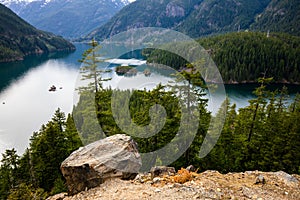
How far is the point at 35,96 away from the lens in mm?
83000

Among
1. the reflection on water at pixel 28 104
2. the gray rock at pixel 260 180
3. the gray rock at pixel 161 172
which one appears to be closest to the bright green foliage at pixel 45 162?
the gray rock at pixel 161 172

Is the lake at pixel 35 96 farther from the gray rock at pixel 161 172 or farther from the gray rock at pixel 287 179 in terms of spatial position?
the gray rock at pixel 287 179

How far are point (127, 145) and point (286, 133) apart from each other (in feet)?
52.0

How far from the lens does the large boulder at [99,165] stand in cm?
1187

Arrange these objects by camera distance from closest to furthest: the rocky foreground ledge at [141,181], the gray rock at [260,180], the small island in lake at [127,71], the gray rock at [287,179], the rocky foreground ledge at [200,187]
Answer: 1. the rocky foreground ledge at [200,187]
2. the rocky foreground ledge at [141,181]
3. the gray rock at [260,180]
4. the gray rock at [287,179]
5. the small island in lake at [127,71]

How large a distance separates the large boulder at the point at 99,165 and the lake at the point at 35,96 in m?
23.1

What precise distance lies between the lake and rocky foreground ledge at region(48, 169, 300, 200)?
990 inches

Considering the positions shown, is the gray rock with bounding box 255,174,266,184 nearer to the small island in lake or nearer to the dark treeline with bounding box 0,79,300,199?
the dark treeline with bounding box 0,79,300,199

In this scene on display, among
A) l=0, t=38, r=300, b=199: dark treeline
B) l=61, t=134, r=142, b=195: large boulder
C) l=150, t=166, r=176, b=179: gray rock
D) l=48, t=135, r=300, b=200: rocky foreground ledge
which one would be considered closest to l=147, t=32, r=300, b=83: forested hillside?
l=0, t=38, r=300, b=199: dark treeline

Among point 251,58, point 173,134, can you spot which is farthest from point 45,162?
point 251,58

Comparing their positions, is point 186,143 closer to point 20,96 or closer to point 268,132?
point 268,132

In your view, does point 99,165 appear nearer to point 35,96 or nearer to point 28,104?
point 28,104

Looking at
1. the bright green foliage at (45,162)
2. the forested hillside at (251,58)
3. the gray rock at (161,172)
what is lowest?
the bright green foliage at (45,162)

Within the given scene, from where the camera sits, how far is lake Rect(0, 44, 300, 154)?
169 ft
